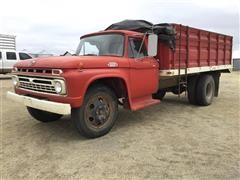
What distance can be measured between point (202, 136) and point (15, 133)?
366 centimetres

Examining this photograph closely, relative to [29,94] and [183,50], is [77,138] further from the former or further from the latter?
[183,50]

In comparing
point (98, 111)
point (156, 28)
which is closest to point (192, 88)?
point (156, 28)

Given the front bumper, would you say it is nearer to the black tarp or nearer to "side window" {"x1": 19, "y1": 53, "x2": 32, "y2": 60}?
the black tarp

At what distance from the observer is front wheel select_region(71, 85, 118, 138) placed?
205 inches

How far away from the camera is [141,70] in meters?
6.47

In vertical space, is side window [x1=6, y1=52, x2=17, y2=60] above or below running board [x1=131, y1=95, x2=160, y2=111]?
above

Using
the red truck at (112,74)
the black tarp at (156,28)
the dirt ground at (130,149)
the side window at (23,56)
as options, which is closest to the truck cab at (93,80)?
the red truck at (112,74)

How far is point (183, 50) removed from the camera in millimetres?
7836

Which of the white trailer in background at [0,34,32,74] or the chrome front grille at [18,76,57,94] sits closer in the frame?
the chrome front grille at [18,76,57,94]

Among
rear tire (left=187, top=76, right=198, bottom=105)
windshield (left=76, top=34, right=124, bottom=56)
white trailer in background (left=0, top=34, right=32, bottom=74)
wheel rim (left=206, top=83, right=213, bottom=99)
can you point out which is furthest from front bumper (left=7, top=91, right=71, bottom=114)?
white trailer in background (left=0, top=34, right=32, bottom=74)

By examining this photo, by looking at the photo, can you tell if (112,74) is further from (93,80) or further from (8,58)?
(8,58)

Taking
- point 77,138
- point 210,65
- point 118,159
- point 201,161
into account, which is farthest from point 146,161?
point 210,65

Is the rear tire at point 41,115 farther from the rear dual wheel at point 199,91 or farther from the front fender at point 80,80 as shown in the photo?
the rear dual wheel at point 199,91

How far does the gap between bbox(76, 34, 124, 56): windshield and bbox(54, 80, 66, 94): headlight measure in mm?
1520
